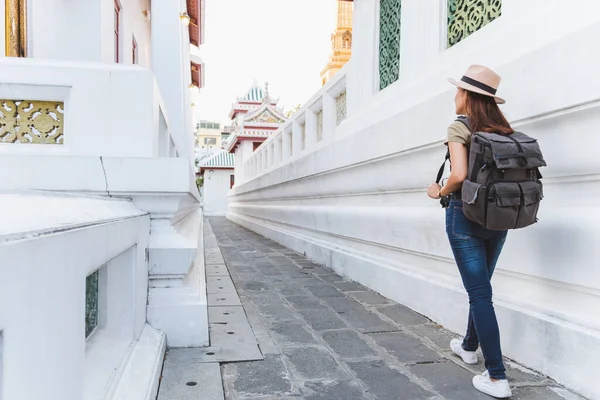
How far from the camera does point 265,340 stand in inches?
113

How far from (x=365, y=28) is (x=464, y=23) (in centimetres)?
200

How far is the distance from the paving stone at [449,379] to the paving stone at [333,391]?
371mm

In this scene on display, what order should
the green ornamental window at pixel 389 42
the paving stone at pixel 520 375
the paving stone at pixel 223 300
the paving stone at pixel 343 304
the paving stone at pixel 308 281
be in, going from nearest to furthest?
the paving stone at pixel 520 375 → the paving stone at pixel 343 304 → the paving stone at pixel 223 300 → the green ornamental window at pixel 389 42 → the paving stone at pixel 308 281

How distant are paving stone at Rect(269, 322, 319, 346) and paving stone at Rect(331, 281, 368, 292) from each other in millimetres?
1248

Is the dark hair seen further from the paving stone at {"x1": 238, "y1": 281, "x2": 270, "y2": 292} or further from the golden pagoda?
the golden pagoda

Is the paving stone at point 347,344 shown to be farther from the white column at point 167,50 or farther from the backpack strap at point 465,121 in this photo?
the white column at point 167,50

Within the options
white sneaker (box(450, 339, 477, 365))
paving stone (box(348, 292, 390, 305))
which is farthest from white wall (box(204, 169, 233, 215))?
white sneaker (box(450, 339, 477, 365))

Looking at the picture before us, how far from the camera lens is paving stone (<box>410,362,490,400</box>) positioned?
2.14m

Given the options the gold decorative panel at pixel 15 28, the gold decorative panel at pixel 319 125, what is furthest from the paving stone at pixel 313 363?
the gold decorative panel at pixel 319 125

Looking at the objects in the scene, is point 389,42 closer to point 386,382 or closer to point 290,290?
point 290,290

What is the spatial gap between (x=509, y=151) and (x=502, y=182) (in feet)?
0.43

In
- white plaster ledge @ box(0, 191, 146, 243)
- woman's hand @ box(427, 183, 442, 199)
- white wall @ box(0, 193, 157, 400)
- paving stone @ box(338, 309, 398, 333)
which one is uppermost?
woman's hand @ box(427, 183, 442, 199)

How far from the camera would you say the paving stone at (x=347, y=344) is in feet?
8.75

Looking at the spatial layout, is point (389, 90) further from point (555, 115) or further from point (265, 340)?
point (265, 340)
